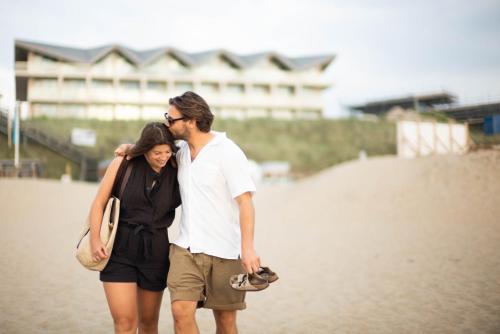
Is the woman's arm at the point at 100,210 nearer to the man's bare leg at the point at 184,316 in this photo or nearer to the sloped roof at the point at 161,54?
the man's bare leg at the point at 184,316

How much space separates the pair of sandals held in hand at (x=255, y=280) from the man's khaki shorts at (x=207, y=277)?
0.15 meters

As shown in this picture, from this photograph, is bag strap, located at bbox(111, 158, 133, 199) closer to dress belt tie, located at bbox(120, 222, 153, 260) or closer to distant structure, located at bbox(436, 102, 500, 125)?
dress belt tie, located at bbox(120, 222, 153, 260)

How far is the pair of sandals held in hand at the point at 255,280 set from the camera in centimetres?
262

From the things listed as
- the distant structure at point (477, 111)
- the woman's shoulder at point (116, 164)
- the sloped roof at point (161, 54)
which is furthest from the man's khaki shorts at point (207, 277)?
the sloped roof at point (161, 54)

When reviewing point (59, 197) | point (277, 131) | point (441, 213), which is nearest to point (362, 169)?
point (441, 213)

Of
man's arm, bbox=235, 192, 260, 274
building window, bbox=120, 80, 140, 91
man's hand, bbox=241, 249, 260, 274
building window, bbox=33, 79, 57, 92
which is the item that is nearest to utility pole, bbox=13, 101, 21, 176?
building window, bbox=33, 79, 57, 92

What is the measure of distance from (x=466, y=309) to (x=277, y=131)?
33.7 metres

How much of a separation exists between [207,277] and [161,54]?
42.3 meters

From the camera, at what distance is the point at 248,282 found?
105 inches

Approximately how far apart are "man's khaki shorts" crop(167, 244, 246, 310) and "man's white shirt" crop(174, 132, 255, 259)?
0.18 ft

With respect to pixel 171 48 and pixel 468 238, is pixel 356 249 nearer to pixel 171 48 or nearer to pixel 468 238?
pixel 468 238

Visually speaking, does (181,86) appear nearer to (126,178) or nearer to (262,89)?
(262,89)

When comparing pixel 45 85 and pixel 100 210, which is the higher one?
pixel 45 85

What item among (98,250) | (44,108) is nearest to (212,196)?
(98,250)
